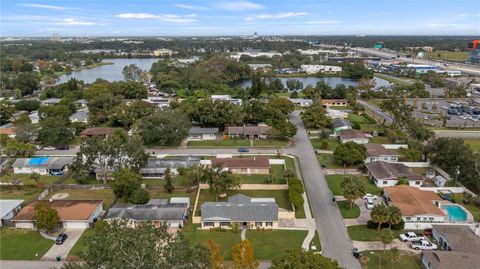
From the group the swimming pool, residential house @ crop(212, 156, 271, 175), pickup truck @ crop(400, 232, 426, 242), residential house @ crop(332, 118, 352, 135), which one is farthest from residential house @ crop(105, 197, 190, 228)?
residential house @ crop(332, 118, 352, 135)

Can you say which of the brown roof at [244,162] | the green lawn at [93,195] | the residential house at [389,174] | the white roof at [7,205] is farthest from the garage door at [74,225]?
the residential house at [389,174]

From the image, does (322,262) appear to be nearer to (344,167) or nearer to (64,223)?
(64,223)

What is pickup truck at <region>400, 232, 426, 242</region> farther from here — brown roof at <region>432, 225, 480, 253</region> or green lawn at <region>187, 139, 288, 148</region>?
green lawn at <region>187, 139, 288, 148</region>

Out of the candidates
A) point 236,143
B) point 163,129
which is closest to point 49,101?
point 163,129

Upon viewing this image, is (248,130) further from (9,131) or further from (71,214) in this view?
(9,131)

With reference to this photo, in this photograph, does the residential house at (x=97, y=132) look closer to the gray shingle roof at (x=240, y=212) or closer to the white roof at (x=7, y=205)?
the white roof at (x=7, y=205)

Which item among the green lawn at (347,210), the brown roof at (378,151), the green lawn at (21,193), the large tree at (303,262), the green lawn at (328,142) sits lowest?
the green lawn at (21,193)
